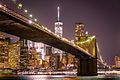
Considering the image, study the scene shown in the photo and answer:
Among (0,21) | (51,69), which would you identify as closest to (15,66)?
(51,69)

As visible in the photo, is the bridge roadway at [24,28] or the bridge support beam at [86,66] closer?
the bridge roadway at [24,28]

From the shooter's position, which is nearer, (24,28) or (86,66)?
(24,28)

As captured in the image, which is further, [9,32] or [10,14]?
[9,32]

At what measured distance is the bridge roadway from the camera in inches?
1223

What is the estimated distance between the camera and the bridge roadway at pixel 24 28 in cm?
3107

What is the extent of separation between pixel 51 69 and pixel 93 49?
71591 mm

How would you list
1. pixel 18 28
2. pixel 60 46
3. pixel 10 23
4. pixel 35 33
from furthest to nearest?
pixel 60 46
pixel 35 33
pixel 18 28
pixel 10 23

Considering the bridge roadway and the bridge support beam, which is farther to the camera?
the bridge support beam

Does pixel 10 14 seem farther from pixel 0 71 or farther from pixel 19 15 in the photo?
pixel 0 71

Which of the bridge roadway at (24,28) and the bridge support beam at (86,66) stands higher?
the bridge roadway at (24,28)

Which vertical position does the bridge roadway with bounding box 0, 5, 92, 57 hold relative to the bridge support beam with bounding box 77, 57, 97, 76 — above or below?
above

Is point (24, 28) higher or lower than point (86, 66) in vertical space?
higher

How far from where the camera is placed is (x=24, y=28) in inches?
1543

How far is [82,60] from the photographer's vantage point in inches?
2717
